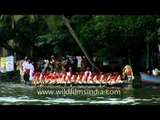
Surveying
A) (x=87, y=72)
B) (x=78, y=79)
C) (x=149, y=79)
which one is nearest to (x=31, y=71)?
(x=78, y=79)

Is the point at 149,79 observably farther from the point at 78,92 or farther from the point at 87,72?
the point at 78,92

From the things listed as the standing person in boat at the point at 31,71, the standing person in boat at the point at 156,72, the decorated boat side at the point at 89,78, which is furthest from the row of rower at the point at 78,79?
the standing person in boat at the point at 156,72

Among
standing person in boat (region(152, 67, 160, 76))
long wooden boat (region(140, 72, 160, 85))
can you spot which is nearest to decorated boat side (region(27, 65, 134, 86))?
long wooden boat (region(140, 72, 160, 85))

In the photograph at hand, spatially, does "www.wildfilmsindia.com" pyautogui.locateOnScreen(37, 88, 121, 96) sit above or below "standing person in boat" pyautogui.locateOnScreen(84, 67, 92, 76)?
below

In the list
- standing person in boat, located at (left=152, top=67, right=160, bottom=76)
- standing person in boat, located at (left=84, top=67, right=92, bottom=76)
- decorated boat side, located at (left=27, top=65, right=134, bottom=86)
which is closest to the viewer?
standing person in boat, located at (left=84, top=67, right=92, bottom=76)

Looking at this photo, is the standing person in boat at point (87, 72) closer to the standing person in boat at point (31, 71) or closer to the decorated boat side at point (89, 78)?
the decorated boat side at point (89, 78)

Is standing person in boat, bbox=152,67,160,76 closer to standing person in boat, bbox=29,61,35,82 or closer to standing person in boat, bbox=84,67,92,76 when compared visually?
standing person in boat, bbox=84,67,92,76

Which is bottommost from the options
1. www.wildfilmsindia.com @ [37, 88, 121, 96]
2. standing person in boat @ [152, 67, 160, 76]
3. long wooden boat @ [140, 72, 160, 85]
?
www.wildfilmsindia.com @ [37, 88, 121, 96]

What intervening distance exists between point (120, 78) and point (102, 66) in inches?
34.4

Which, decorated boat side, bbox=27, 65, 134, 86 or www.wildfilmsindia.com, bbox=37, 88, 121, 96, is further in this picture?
decorated boat side, bbox=27, 65, 134, 86
